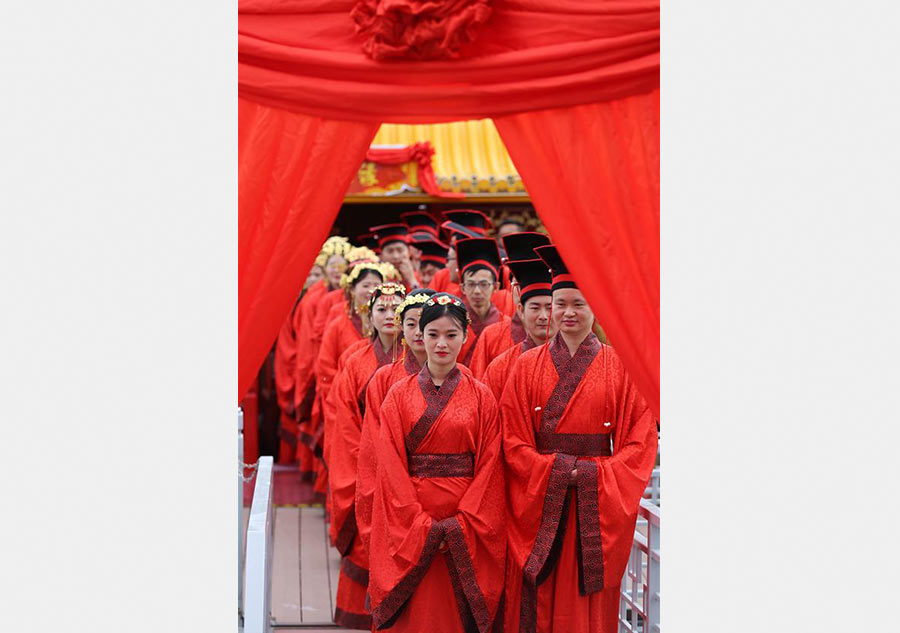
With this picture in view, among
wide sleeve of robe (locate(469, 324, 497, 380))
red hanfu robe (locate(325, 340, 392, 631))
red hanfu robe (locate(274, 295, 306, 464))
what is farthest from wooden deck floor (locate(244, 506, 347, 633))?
wide sleeve of robe (locate(469, 324, 497, 380))

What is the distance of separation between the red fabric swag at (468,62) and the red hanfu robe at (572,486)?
1337 millimetres

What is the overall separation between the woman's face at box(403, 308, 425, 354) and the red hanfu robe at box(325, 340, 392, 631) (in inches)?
20.6

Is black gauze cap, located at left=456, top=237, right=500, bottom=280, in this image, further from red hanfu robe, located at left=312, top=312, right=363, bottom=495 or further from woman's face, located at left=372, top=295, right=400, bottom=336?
red hanfu robe, located at left=312, top=312, right=363, bottom=495

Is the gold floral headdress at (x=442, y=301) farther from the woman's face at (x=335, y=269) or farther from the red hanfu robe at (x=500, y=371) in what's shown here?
the woman's face at (x=335, y=269)

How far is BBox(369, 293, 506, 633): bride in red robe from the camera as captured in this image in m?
4.05

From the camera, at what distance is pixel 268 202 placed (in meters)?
3.31

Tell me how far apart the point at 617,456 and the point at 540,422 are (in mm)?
310

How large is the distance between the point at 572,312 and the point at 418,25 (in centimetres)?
152

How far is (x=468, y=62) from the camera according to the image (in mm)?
3213

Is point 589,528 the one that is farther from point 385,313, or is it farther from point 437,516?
point 385,313

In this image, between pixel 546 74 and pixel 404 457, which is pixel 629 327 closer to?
pixel 546 74

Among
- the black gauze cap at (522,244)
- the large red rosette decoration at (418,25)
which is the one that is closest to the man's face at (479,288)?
the black gauze cap at (522,244)

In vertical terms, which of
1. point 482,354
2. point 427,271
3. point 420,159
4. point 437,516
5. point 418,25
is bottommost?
point 437,516

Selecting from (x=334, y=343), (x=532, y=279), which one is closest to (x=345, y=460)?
(x=532, y=279)
